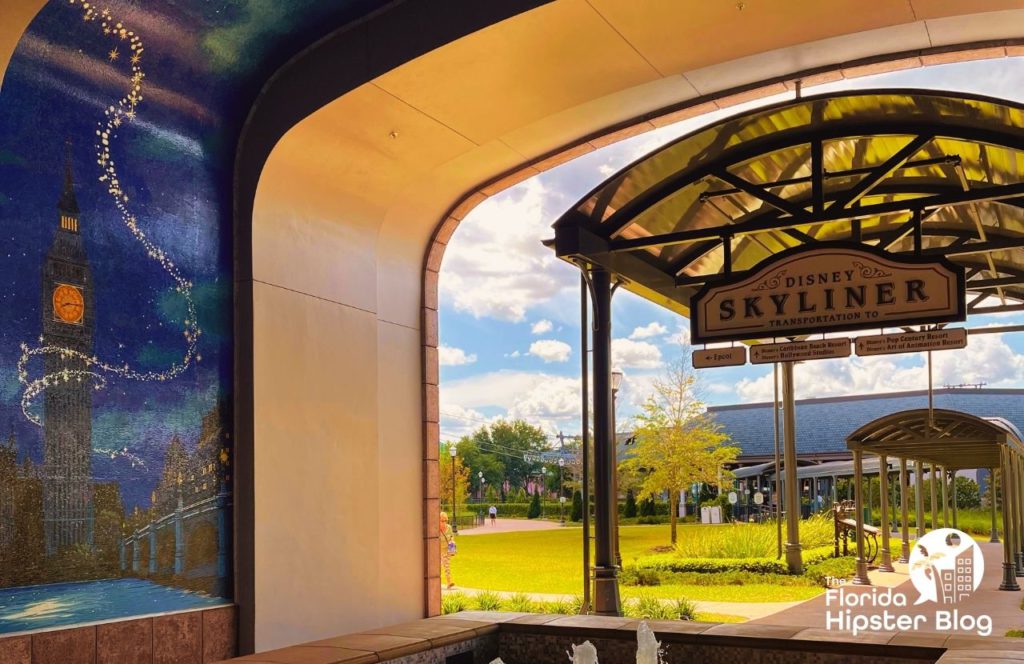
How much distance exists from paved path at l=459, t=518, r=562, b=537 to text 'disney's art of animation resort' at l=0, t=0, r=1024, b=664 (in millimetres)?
20785

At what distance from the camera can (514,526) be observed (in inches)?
1305

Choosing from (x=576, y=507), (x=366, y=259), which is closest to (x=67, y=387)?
(x=366, y=259)

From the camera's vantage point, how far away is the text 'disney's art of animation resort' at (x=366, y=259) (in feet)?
21.1

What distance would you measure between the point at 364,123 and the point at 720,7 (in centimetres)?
304

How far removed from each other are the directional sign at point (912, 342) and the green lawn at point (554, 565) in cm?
714

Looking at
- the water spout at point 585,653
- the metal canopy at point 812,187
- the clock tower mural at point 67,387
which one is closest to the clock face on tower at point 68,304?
the clock tower mural at point 67,387

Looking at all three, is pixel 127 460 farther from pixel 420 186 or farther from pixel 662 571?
pixel 662 571

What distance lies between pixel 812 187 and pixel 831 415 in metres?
29.7

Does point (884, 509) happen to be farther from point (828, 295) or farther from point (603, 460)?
point (828, 295)

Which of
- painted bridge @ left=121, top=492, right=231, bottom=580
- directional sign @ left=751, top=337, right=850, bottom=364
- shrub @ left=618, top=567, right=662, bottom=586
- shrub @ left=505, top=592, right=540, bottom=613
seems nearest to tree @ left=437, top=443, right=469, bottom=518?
shrub @ left=618, top=567, right=662, bottom=586

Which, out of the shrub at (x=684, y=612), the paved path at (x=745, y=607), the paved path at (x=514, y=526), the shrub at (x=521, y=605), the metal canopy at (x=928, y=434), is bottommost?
the paved path at (x=514, y=526)

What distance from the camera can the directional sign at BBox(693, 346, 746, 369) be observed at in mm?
8641

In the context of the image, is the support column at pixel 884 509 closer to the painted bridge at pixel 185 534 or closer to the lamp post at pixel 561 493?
the painted bridge at pixel 185 534

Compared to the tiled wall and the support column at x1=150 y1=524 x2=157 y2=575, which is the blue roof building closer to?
the tiled wall
